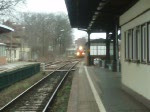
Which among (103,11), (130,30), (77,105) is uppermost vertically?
(103,11)

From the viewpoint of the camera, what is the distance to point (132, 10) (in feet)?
45.8

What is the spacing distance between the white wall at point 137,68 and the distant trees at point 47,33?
2736 inches

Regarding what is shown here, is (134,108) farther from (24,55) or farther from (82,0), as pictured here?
(24,55)

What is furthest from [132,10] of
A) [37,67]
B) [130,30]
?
[37,67]

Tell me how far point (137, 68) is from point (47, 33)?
3246 inches

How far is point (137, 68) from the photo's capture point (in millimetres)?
13266

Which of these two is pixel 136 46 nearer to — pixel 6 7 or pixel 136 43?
pixel 136 43

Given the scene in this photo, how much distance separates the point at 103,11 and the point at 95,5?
34.6 inches

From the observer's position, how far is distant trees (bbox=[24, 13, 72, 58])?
90.0m

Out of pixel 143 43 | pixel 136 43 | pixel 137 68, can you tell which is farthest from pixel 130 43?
pixel 143 43

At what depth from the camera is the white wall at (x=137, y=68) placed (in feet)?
37.9

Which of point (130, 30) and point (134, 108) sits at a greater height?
point (130, 30)

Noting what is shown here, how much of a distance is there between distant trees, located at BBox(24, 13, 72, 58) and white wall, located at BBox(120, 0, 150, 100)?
69490mm

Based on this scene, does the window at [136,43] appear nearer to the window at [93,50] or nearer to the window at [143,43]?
the window at [143,43]
